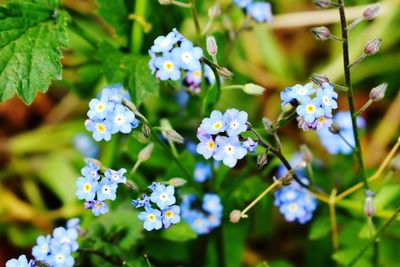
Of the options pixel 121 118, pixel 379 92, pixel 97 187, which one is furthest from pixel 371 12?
pixel 97 187

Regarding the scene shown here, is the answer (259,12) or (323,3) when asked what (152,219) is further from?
(259,12)

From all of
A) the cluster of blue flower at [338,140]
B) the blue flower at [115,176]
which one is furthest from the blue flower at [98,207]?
the cluster of blue flower at [338,140]

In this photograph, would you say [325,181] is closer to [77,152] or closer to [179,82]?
[179,82]

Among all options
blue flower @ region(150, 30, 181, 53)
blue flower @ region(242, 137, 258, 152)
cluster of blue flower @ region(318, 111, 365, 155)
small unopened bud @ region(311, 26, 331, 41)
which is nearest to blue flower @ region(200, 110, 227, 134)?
blue flower @ region(242, 137, 258, 152)

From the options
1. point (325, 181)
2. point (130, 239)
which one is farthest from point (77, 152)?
point (325, 181)

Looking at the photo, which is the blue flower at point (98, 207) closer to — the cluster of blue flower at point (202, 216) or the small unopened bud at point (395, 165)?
the cluster of blue flower at point (202, 216)

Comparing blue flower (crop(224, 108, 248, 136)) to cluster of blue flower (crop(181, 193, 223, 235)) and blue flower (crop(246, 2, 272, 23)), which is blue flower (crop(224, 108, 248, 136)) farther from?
blue flower (crop(246, 2, 272, 23))
